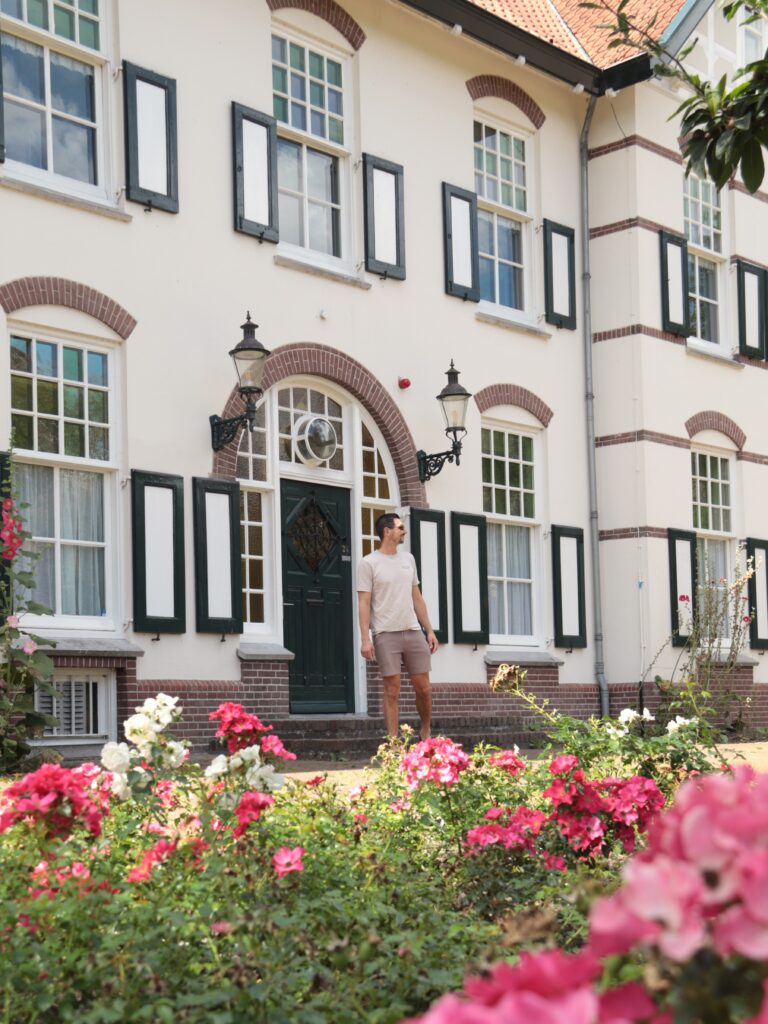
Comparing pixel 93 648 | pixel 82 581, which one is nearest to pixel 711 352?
pixel 82 581

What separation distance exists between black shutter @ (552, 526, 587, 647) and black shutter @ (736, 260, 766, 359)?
12.5ft

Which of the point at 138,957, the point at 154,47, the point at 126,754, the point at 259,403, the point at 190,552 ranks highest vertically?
the point at 154,47

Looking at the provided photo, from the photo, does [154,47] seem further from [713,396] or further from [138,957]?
[138,957]

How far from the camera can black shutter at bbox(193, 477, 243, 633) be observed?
11289 millimetres

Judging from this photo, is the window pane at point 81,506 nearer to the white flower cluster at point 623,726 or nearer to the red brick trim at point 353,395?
the red brick trim at point 353,395

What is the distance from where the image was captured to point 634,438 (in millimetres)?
15609

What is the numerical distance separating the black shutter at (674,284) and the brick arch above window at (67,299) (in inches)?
282

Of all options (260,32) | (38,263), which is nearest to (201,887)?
(38,263)

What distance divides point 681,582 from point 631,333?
2.78 meters

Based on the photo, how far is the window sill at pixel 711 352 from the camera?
16.5 m

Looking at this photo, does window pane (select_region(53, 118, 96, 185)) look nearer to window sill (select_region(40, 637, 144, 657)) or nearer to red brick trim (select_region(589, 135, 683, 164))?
window sill (select_region(40, 637, 144, 657))

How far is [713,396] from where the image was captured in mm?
16875

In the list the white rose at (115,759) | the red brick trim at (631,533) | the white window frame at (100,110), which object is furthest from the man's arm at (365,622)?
the red brick trim at (631,533)

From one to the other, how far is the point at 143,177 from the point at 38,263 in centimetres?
128
